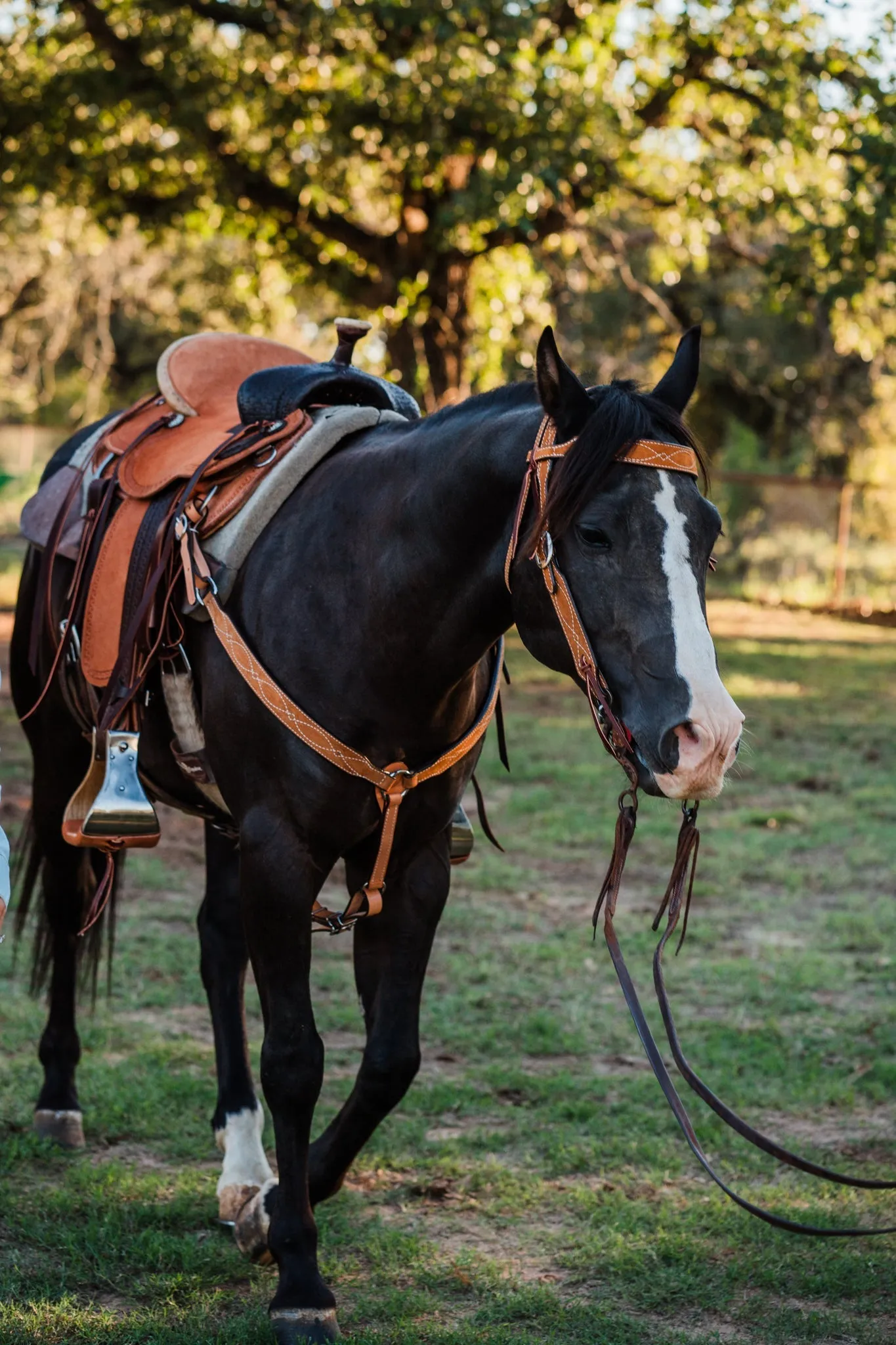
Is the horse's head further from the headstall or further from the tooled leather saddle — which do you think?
the tooled leather saddle

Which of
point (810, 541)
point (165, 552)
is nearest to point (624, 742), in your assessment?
point (165, 552)

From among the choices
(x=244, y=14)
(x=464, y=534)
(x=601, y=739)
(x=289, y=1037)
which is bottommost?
(x=289, y=1037)

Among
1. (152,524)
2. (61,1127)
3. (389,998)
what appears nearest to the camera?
(389,998)

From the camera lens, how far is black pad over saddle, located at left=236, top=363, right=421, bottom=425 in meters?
3.26

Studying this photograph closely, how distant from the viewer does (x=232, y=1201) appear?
323cm

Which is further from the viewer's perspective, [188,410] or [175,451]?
[188,410]

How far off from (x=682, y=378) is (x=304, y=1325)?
2008 mm

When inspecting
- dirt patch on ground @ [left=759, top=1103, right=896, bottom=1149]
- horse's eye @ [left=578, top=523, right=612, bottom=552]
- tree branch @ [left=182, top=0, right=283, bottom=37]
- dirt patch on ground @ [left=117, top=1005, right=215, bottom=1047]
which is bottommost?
dirt patch on ground @ [left=117, top=1005, right=215, bottom=1047]

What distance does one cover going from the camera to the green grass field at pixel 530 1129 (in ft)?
9.53

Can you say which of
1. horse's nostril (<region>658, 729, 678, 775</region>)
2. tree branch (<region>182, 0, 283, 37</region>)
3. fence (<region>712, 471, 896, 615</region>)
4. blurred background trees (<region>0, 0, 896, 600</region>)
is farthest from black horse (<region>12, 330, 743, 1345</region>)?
fence (<region>712, 471, 896, 615</region>)

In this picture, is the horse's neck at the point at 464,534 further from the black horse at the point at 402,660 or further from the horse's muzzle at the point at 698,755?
the horse's muzzle at the point at 698,755

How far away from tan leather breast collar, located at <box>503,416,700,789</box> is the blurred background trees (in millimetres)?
7676

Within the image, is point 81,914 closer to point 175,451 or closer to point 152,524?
point 152,524

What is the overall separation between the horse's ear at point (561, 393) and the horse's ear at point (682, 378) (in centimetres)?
22
